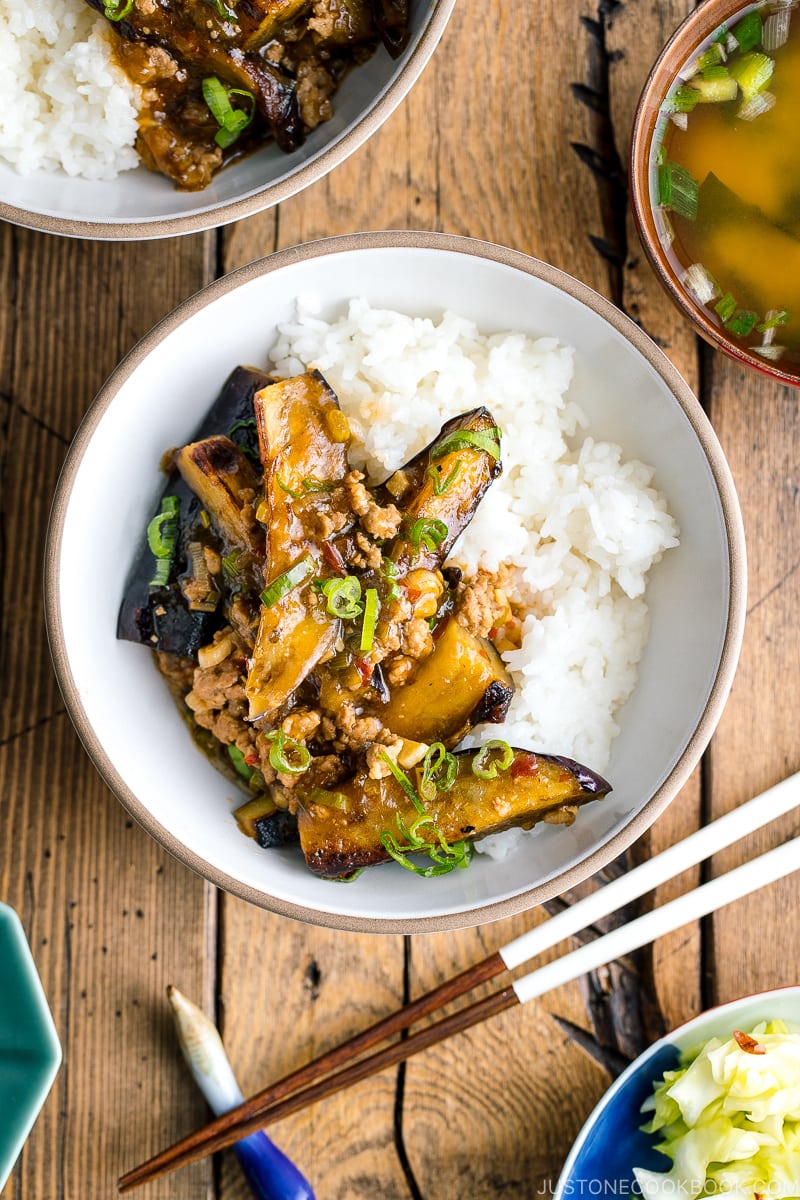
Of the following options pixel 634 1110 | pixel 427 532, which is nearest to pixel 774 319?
pixel 427 532

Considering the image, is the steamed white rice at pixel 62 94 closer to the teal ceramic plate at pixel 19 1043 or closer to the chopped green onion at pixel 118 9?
the chopped green onion at pixel 118 9

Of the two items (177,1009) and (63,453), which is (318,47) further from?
(177,1009)

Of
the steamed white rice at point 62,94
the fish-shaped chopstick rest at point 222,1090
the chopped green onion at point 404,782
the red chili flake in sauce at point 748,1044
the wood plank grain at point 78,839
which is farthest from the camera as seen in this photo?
the wood plank grain at point 78,839

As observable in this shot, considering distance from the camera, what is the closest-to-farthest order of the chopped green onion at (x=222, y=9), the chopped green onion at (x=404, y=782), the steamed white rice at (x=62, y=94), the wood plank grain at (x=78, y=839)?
the chopped green onion at (x=404, y=782)
the chopped green onion at (x=222, y=9)
the steamed white rice at (x=62, y=94)
the wood plank grain at (x=78, y=839)

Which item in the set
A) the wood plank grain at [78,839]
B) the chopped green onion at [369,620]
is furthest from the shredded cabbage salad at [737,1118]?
the chopped green onion at [369,620]

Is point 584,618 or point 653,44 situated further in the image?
point 653,44

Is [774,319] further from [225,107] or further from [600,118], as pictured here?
[225,107]

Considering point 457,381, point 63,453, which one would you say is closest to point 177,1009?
point 63,453
